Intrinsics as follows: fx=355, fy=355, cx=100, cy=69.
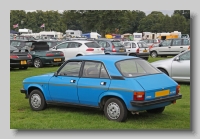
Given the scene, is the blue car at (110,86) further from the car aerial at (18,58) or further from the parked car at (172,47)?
the parked car at (172,47)

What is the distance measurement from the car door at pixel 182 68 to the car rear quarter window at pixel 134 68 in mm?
5226

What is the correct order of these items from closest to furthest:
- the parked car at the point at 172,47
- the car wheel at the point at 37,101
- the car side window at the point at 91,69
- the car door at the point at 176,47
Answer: the car side window at the point at 91,69, the car wheel at the point at 37,101, the parked car at the point at 172,47, the car door at the point at 176,47

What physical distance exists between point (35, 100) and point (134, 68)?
2690 mm

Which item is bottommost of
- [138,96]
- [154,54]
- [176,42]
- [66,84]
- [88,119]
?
[88,119]

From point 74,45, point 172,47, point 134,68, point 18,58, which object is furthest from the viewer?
point 172,47

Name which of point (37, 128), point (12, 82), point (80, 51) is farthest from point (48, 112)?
point (80, 51)

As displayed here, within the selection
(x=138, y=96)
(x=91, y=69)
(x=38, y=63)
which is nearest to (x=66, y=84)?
(x=91, y=69)

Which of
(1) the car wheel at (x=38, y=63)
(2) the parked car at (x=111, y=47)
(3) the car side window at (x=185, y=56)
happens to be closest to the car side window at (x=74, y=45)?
(1) the car wheel at (x=38, y=63)

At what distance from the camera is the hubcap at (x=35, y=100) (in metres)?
8.77

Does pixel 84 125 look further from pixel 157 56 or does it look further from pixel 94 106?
pixel 157 56

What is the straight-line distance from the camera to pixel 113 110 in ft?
24.3

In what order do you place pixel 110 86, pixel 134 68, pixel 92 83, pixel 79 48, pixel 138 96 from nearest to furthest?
pixel 138 96, pixel 110 86, pixel 92 83, pixel 134 68, pixel 79 48

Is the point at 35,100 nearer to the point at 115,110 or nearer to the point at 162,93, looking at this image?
the point at 115,110

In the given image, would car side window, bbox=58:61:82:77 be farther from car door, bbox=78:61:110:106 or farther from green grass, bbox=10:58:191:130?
green grass, bbox=10:58:191:130
